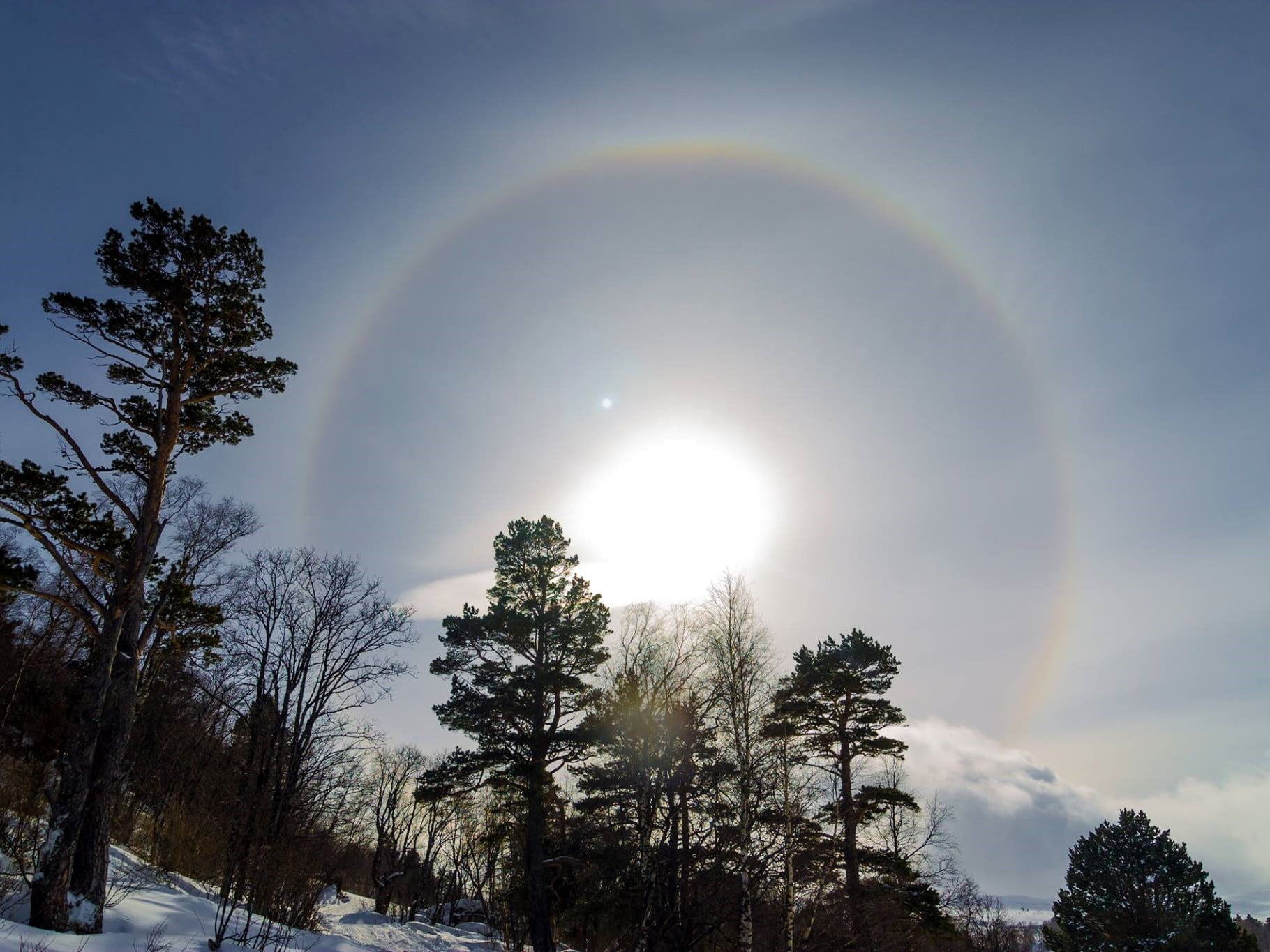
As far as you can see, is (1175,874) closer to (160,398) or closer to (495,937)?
(495,937)

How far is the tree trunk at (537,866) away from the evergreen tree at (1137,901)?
98.8 ft

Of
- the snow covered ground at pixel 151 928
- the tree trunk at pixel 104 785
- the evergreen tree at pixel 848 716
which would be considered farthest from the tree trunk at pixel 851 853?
the tree trunk at pixel 104 785

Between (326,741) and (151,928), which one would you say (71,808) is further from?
(326,741)

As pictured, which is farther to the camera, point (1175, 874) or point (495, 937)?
point (1175, 874)

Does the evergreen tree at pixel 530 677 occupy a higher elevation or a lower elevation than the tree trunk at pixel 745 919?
higher

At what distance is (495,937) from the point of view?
1219 inches

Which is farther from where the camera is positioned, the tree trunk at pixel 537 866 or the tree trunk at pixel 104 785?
the tree trunk at pixel 537 866

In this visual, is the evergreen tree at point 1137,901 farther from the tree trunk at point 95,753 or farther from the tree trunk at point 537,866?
the tree trunk at point 95,753

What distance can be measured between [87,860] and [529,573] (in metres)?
16.3

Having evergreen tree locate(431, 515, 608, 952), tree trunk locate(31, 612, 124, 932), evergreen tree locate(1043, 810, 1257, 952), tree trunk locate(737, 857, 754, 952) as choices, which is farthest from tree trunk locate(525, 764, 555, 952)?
evergreen tree locate(1043, 810, 1257, 952)

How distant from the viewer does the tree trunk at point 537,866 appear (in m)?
21.5

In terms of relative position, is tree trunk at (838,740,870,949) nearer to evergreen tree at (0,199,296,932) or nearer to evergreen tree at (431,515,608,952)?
evergreen tree at (431,515,608,952)

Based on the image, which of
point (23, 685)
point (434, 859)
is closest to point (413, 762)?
point (434, 859)

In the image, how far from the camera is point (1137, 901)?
34.2 meters
